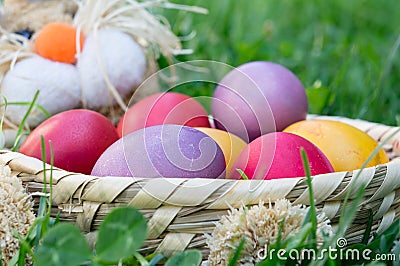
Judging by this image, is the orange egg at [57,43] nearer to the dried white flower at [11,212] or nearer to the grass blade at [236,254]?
the dried white flower at [11,212]

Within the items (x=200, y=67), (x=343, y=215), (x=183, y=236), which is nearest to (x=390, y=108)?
(x=200, y=67)

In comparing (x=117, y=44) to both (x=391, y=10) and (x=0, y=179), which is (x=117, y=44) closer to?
(x=0, y=179)

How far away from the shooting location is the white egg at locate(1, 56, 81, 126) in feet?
4.25

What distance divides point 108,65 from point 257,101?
399 millimetres

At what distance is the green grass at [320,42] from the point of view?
72.1 inches

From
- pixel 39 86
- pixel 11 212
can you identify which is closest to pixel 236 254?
pixel 11 212

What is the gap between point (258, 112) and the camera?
3.70ft

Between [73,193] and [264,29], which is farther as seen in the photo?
[264,29]

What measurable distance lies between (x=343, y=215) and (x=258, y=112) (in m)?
0.33

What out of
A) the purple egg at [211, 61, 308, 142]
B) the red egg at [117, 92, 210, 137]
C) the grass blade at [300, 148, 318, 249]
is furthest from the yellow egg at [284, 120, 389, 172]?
the grass blade at [300, 148, 318, 249]

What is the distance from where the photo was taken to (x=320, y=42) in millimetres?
2426

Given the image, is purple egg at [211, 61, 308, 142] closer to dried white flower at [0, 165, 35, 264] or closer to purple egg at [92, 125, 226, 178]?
purple egg at [92, 125, 226, 178]

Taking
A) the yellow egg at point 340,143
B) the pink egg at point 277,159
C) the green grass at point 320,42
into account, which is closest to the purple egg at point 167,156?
the pink egg at point 277,159

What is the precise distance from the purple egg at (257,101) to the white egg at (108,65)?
9.7 inches
